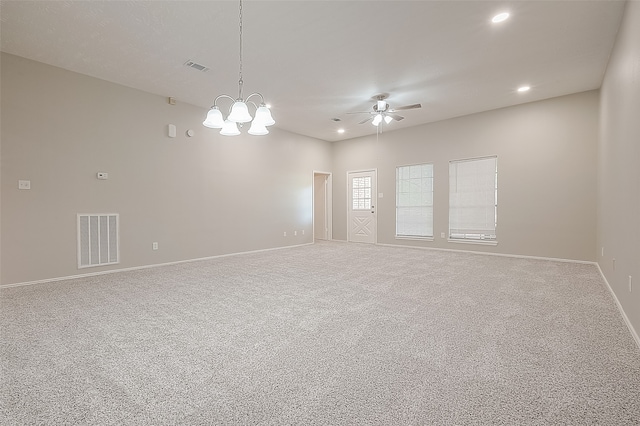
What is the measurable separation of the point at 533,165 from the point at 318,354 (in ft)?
19.3

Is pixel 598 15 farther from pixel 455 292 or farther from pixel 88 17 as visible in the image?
pixel 88 17

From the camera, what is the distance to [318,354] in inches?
79.4

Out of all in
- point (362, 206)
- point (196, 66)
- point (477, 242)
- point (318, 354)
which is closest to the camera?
point (318, 354)

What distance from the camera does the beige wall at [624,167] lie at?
7.64ft

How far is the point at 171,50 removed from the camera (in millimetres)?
3623

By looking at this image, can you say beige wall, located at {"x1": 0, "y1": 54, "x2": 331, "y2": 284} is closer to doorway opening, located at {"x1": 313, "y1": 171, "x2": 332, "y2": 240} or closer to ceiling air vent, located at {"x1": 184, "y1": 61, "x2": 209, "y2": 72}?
ceiling air vent, located at {"x1": 184, "y1": 61, "x2": 209, "y2": 72}

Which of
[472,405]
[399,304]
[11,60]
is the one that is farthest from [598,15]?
[11,60]

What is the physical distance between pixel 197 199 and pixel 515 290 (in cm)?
555

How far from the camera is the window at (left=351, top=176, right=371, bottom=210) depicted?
8.24 meters

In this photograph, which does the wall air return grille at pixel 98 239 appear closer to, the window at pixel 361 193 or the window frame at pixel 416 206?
the window at pixel 361 193

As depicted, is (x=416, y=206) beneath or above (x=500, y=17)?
beneath

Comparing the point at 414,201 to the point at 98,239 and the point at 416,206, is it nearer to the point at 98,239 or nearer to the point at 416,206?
the point at 416,206

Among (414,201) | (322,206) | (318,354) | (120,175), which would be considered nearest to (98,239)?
(120,175)

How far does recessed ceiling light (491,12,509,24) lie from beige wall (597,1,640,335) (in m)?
0.97
